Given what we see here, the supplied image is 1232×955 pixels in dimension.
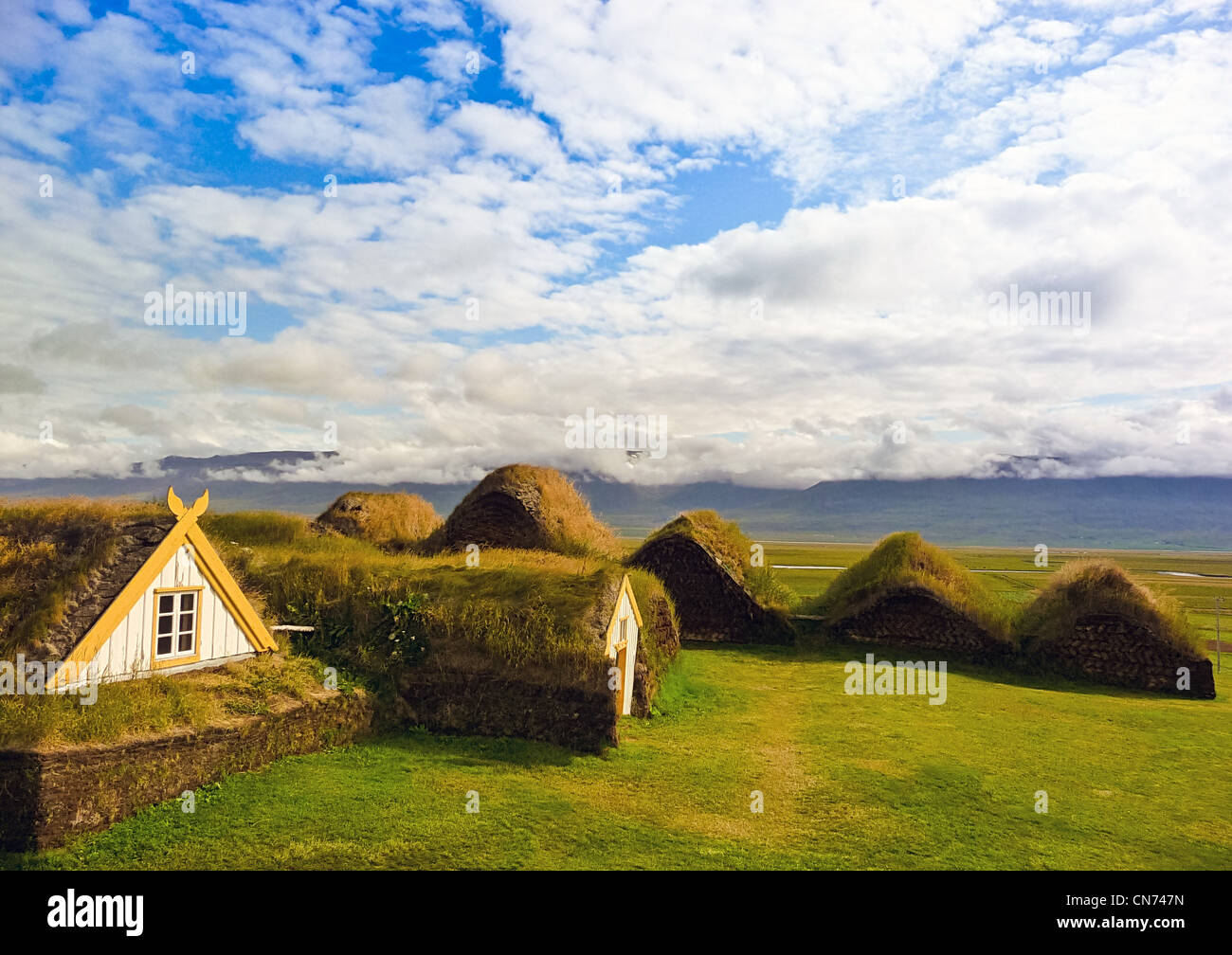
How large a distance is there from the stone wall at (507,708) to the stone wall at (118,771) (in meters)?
1.89

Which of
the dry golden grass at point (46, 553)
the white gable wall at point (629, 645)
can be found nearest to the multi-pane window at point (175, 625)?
the dry golden grass at point (46, 553)

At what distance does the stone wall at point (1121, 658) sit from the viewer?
19.6m

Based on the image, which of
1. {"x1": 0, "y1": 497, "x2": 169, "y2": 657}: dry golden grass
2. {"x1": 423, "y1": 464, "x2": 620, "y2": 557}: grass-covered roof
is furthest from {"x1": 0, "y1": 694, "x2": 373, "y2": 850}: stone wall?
{"x1": 423, "y1": 464, "x2": 620, "y2": 557}: grass-covered roof

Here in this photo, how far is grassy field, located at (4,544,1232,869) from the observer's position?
8.09m

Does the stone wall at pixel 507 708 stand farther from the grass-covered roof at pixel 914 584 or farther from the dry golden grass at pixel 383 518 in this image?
the grass-covered roof at pixel 914 584

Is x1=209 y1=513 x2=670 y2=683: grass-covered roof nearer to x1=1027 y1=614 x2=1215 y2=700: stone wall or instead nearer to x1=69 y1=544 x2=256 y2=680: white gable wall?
x1=69 y1=544 x2=256 y2=680: white gable wall

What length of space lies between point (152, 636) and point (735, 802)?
836 centimetres

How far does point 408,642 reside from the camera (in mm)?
12961

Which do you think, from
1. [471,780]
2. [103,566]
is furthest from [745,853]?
[103,566]

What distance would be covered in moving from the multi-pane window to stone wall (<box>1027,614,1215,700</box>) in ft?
69.3
